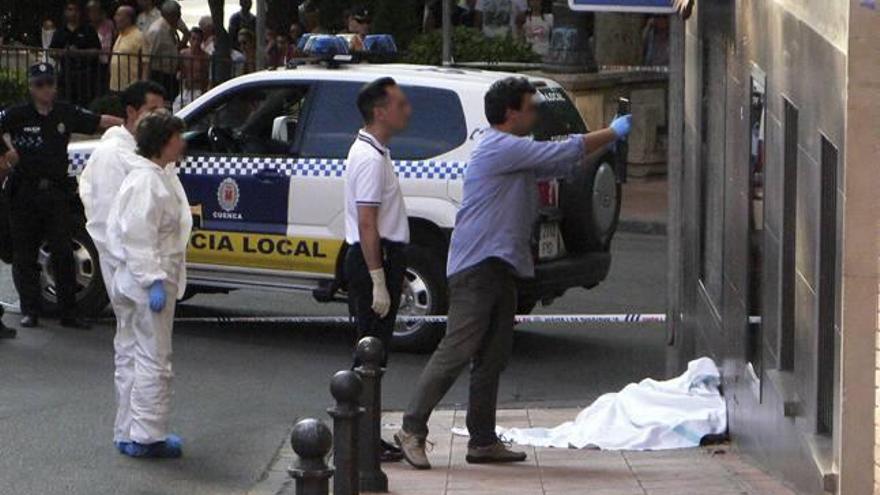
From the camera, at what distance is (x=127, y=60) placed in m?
22.4

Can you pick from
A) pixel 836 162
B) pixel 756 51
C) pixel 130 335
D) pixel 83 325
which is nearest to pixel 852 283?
pixel 836 162

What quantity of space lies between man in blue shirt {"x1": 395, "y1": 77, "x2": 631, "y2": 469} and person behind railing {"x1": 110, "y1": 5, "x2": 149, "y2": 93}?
13626mm

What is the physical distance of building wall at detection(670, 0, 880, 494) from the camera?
20.9 feet

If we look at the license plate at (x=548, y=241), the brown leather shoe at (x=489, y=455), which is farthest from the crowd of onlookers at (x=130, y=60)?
the brown leather shoe at (x=489, y=455)

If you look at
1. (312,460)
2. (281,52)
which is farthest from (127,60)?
(312,460)

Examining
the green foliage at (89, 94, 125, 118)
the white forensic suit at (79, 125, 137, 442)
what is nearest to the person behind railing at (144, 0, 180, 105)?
the green foliage at (89, 94, 125, 118)

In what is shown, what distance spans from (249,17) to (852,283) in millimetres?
23975

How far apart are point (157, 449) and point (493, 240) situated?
6.80 ft

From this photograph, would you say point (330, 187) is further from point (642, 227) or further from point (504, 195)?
point (642, 227)

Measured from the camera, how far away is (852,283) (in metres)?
6.36

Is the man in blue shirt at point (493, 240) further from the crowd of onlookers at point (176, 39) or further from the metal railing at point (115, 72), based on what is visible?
the metal railing at point (115, 72)

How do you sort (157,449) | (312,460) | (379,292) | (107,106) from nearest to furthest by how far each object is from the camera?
(312,460)
(379,292)
(157,449)
(107,106)

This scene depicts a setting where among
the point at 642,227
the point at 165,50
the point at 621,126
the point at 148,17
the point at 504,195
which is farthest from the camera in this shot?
the point at 148,17

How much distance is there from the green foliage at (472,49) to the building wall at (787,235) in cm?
1102
